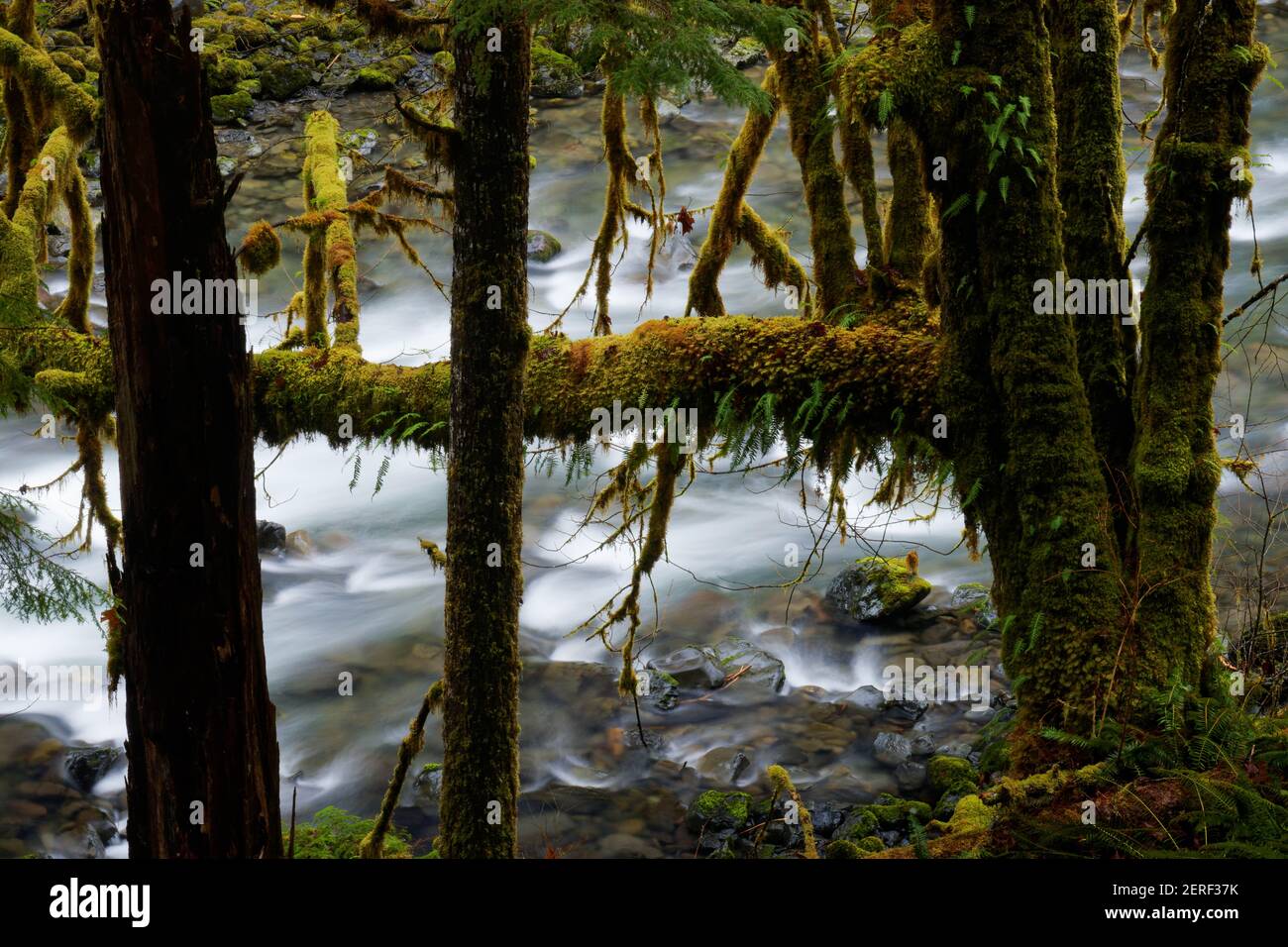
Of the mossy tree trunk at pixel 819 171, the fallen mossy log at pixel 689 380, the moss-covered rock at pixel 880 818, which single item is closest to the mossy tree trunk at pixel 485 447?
the fallen mossy log at pixel 689 380

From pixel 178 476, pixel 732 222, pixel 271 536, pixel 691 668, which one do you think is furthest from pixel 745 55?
pixel 178 476

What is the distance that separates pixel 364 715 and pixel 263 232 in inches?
233

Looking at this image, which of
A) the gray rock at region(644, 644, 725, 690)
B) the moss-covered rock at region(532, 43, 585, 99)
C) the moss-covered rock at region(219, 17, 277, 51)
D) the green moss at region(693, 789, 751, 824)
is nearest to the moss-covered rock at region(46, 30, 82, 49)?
the moss-covered rock at region(219, 17, 277, 51)

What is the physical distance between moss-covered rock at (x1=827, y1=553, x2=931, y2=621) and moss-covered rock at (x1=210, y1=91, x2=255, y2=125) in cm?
1759

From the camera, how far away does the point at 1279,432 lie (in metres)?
12.7

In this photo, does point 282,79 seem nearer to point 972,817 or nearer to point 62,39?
point 62,39

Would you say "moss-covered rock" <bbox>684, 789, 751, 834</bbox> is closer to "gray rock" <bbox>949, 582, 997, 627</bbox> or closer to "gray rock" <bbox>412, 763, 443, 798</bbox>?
"gray rock" <bbox>412, 763, 443, 798</bbox>

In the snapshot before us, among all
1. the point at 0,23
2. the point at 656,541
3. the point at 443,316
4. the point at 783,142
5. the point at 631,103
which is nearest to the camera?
the point at 656,541

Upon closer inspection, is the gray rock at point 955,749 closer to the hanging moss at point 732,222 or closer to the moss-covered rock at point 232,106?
the hanging moss at point 732,222

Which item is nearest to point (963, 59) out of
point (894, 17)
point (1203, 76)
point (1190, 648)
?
point (894, 17)

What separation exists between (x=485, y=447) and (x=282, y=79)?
2206 centimetres

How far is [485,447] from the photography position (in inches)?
192

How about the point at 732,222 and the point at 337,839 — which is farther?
the point at 337,839
